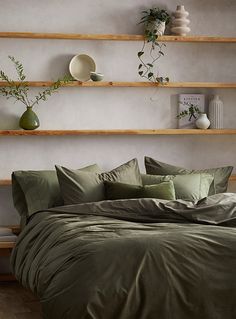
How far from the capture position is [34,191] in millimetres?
6102

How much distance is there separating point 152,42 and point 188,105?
64 cm

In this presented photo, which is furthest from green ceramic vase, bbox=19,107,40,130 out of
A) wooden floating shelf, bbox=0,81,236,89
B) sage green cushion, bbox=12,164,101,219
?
sage green cushion, bbox=12,164,101,219

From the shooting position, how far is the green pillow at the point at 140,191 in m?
5.82

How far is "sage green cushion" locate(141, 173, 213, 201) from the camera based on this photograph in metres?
6.09

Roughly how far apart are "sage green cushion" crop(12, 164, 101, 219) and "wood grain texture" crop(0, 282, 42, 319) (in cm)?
61

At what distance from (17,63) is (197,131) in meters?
1.64

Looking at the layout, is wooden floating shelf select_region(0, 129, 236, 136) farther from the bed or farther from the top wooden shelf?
the bed

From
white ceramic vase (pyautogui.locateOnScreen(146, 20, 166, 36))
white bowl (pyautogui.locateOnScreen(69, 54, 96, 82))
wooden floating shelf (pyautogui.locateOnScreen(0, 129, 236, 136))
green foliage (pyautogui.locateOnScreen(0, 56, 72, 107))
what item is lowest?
wooden floating shelf (pyautogui.locateOnScreen(0, 129, 236, 136))

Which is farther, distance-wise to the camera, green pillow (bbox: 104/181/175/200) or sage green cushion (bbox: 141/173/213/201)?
sage green cushion (bbox: 141/173/213/201)

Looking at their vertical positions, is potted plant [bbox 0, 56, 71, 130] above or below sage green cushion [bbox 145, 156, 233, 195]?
above

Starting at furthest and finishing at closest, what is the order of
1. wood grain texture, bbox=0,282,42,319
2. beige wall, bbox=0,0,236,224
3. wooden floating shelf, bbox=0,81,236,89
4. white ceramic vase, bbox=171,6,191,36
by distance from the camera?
1. white ceramic vase, bbox=171,6,191,36
2. beige wall, bbox=0,0,236,224
3. wooden floating shelf, bbox=0,81,236,89
4. wood grain texture, bbox=0,282,42,319

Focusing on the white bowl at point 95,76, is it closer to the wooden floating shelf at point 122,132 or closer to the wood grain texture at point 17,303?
the wooden floating shelf at point 122,132

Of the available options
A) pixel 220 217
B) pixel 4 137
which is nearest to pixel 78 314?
pixel 220 217

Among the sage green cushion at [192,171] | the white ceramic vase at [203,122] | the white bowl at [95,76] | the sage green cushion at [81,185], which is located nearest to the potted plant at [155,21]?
the white bowl at [95,76]
